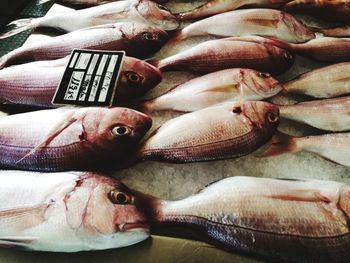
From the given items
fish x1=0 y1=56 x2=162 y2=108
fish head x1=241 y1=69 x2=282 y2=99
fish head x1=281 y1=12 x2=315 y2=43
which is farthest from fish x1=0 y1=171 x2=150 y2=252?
fish head x1=281 y1=12 x2=315 y2=43

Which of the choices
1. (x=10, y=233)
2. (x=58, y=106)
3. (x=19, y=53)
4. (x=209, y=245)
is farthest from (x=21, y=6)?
(x=209, y=245)

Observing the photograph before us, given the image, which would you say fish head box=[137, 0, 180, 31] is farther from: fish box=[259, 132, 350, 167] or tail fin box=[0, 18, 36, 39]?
fish box=[259, 132, 350, 167]

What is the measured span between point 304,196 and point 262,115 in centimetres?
41

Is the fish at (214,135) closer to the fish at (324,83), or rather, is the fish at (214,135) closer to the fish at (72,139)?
the fish at (72,139)

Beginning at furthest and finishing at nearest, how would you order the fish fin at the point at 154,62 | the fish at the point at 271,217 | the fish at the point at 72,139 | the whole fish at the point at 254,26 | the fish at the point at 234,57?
the whole fish at the point at 254,26 < the fish fin at the point at 154,62 < the fish at the point at 234,57 < the fish at the point at 72,139 < the fish at the point at 271,217

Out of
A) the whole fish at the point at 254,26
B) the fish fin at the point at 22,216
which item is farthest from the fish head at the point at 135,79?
the fish fin at the point at 22,216

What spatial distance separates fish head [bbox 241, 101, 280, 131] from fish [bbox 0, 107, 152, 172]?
1.37 feet

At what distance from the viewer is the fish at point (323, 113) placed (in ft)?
5.60

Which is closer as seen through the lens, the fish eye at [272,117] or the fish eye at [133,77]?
the fish eye at [272,117]

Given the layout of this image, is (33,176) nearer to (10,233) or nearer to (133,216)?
(10,233)

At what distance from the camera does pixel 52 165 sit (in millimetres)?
1530

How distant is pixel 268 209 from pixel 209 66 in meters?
0.91

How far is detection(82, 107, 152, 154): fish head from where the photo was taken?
154 cm

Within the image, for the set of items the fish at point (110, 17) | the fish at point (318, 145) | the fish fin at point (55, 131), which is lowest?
the fish at point (318, 145)
